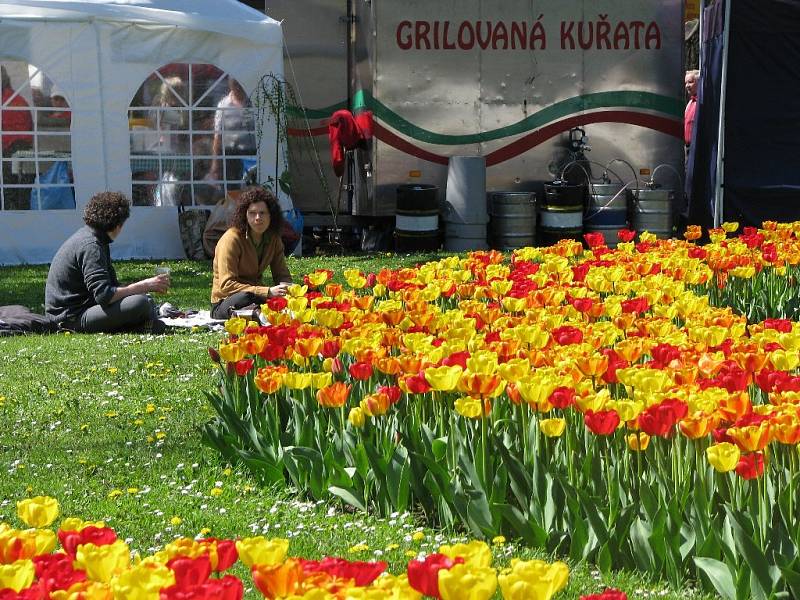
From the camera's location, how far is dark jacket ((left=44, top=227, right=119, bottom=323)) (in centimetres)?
868

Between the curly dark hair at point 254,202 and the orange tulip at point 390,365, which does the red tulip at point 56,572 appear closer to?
the orange tulip at point 390,365

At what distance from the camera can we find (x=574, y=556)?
3.98 m

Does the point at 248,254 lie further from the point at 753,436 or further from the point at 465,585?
the point at 465,585

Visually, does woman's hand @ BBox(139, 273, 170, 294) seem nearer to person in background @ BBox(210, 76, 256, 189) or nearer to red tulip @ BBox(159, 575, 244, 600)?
person in background @ BBox(210, 76, 256, 189)

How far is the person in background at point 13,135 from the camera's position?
512 inches

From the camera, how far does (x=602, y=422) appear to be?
3812 mm

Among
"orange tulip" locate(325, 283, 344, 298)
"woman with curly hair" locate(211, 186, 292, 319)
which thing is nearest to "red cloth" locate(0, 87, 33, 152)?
"woman with curly hair" locate(211, 186, 292, 319)

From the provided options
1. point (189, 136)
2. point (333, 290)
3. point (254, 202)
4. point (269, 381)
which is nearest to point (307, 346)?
point (269, 381)

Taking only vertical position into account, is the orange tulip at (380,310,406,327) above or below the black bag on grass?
above

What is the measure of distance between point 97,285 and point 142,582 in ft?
21.9

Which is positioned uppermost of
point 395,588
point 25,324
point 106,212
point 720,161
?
point 720,161

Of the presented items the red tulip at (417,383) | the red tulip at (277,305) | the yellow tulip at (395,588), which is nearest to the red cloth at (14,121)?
the red tulip at (277,305)

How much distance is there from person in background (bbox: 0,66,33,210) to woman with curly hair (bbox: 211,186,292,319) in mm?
4815

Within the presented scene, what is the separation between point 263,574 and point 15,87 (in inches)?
457
